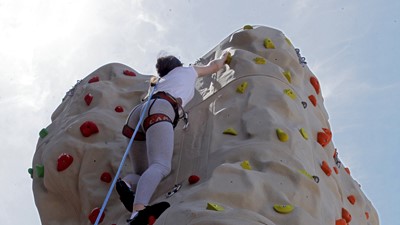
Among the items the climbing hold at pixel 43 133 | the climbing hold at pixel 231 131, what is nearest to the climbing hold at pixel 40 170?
the climbing hold at pixel 43 133

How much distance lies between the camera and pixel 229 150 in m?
5.98

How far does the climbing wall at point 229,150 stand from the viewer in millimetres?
5391

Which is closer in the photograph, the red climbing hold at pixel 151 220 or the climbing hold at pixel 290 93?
the red climbing hold at pixel 151 220

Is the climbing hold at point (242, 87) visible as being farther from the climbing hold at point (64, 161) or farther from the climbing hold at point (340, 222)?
the climbing hold at point (64, 161)

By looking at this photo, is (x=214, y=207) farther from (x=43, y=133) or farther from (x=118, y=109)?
(x=43, y=133)

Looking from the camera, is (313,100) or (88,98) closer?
(313,100)

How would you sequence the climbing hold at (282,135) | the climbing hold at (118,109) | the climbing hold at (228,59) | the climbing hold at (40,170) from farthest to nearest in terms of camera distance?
the climbing hold at (118,109) → the climbing hold at (228,59) → the climbing hold at (40,170) → the climbing hold at (282,135)

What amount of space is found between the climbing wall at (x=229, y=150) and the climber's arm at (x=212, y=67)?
0.08 m

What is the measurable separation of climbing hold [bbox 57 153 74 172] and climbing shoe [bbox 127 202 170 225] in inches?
67.5

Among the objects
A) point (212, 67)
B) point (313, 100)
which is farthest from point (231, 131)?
point (313, 100)

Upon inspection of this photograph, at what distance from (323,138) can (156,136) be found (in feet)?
5.87

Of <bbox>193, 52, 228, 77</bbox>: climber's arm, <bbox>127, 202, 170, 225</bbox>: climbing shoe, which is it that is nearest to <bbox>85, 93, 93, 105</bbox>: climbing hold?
<bbox>193, 52, 228, 77</bbox>: climber's arm

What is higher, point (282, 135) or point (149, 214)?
point (282, 135)

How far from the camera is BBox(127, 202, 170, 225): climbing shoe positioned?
5.27m
